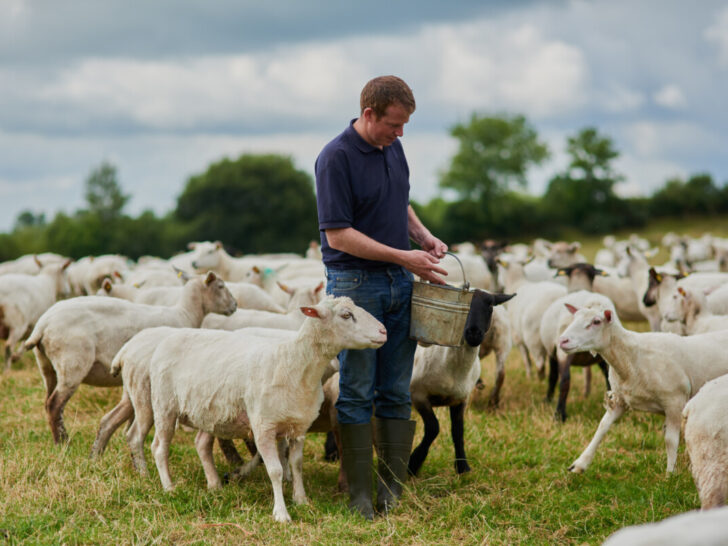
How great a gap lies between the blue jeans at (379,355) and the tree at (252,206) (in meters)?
39.1

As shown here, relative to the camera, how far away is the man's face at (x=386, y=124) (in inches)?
187

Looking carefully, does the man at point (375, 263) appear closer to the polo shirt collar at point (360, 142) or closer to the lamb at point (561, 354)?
the polo shirt collar at point (360, 142)

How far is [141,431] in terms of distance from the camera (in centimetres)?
598

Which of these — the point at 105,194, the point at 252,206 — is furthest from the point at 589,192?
the point at 105,194

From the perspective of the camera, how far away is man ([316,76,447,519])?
4.80m

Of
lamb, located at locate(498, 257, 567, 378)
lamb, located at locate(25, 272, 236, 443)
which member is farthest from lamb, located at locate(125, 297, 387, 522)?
lamb, located at locate(498, 257, 567, 378)

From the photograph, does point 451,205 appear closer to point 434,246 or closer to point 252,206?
point 252,206

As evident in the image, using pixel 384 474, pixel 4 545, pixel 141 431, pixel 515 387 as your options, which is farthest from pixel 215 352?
pixel 515 387

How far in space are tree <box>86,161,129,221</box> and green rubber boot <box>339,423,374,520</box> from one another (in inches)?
2569

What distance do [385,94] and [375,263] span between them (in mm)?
1097

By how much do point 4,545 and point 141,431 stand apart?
1681 mm

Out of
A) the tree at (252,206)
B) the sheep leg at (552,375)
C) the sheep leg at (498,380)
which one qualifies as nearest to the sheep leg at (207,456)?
the sheep leg at (498,380)

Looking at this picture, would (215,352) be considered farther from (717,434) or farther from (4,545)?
(717,434)

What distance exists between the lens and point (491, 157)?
6119 cm
